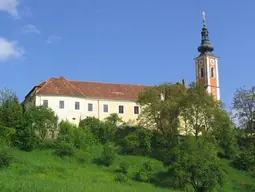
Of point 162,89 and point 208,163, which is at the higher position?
point 162,89

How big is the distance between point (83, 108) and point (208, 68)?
2183 cm

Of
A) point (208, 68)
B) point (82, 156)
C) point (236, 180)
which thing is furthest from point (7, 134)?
point (208, 68)

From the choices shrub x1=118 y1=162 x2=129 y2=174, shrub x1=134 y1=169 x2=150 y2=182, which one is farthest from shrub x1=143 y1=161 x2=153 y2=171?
shrub x1=118 y1=162 x2=129 y2=174

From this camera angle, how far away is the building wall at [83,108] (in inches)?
2232

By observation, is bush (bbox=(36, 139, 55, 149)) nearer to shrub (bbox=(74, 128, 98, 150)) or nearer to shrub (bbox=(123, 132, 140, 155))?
shrub (bbox=(74, 128, 98, 150))

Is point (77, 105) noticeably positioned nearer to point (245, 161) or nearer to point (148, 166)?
point (148, 166)

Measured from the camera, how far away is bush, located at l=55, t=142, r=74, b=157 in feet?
156

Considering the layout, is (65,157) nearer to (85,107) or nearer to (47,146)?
(47,146)

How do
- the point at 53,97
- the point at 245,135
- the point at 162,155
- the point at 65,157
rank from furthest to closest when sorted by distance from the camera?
the point at 245,135, the point at 53,97, the point at 162,155, the point at 65,157

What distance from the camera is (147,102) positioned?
178 feet

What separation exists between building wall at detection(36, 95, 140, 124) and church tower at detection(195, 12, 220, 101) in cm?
1336

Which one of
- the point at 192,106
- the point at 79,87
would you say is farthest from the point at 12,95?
the point at 192,106

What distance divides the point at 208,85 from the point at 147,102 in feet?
57.5

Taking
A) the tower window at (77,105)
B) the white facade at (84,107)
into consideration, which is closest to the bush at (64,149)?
the white facade at (84,107)
